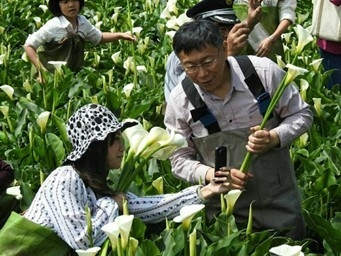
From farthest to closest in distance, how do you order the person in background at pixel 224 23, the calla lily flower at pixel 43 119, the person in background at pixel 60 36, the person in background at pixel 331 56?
the person in background at pixel 60 36, the person in background at pixel 331 56, the calla lily flower at pixel 43 119, the person in background at pixel 224 23

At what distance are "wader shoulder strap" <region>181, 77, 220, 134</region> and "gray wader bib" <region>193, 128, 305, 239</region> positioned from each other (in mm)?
29

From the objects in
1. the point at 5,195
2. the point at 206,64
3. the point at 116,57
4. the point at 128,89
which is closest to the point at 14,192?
the point at 5,195

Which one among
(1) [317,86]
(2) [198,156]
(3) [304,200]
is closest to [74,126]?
(2) [198,156]

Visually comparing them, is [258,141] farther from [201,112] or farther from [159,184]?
[159,184]

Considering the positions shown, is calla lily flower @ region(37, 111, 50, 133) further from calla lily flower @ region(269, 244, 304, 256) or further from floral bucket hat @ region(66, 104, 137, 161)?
calla lily flower @ region(269, 244, 304, 256)

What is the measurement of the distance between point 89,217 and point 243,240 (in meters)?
0.59

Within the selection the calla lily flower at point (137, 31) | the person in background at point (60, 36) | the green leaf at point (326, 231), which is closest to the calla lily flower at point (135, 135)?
the green leaf at point (326, 231)

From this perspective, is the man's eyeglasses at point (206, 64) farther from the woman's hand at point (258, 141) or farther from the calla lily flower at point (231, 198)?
the calla lily flower at point (231, 198)

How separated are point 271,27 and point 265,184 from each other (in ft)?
5.64

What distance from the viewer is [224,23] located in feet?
12.0

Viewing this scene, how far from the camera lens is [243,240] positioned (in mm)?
3139

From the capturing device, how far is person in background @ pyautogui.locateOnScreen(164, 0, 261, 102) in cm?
349

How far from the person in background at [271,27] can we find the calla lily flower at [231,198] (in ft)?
4.72

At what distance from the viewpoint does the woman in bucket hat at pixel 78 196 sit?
9.52 feet
